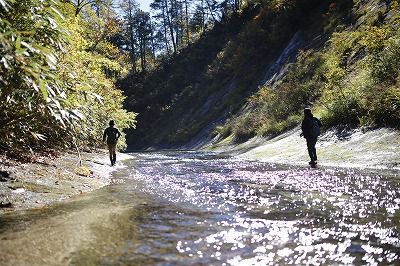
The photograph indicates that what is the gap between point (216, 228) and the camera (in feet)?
23.9

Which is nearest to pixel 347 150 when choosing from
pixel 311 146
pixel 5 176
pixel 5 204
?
pixel 311 146

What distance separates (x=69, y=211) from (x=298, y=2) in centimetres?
4649

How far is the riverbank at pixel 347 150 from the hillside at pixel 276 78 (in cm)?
80

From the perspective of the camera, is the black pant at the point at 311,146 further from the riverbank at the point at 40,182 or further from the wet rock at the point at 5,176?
the wet rock at the point at 5,176

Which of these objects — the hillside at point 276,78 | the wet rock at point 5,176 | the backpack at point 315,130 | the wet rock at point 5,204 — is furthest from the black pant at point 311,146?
the wet rock at point 5,204

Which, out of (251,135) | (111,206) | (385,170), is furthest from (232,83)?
(111,206)

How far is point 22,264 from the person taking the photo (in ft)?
17.7

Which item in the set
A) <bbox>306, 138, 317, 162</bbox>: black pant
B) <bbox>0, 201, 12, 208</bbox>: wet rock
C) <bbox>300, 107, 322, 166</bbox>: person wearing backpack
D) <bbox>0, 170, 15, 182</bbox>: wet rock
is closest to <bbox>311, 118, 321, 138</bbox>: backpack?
<bbox>300, 107, 322, 166</bbox>: person wearing backpack

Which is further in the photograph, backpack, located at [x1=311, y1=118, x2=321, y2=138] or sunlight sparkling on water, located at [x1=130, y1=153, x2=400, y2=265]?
backpack, located at [x1=311, y1=118, x2=321, y2=138]

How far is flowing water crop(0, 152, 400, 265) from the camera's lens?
5.67 m

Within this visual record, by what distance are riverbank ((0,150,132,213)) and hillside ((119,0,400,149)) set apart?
1301 centimetres

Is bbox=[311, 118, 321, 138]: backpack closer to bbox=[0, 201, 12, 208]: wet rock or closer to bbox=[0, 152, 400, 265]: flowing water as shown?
bbox=[0, 152, 400, 265]: flowing water

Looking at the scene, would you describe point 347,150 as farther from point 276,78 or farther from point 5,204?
point 276,78

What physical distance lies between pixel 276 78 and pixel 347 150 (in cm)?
2632
